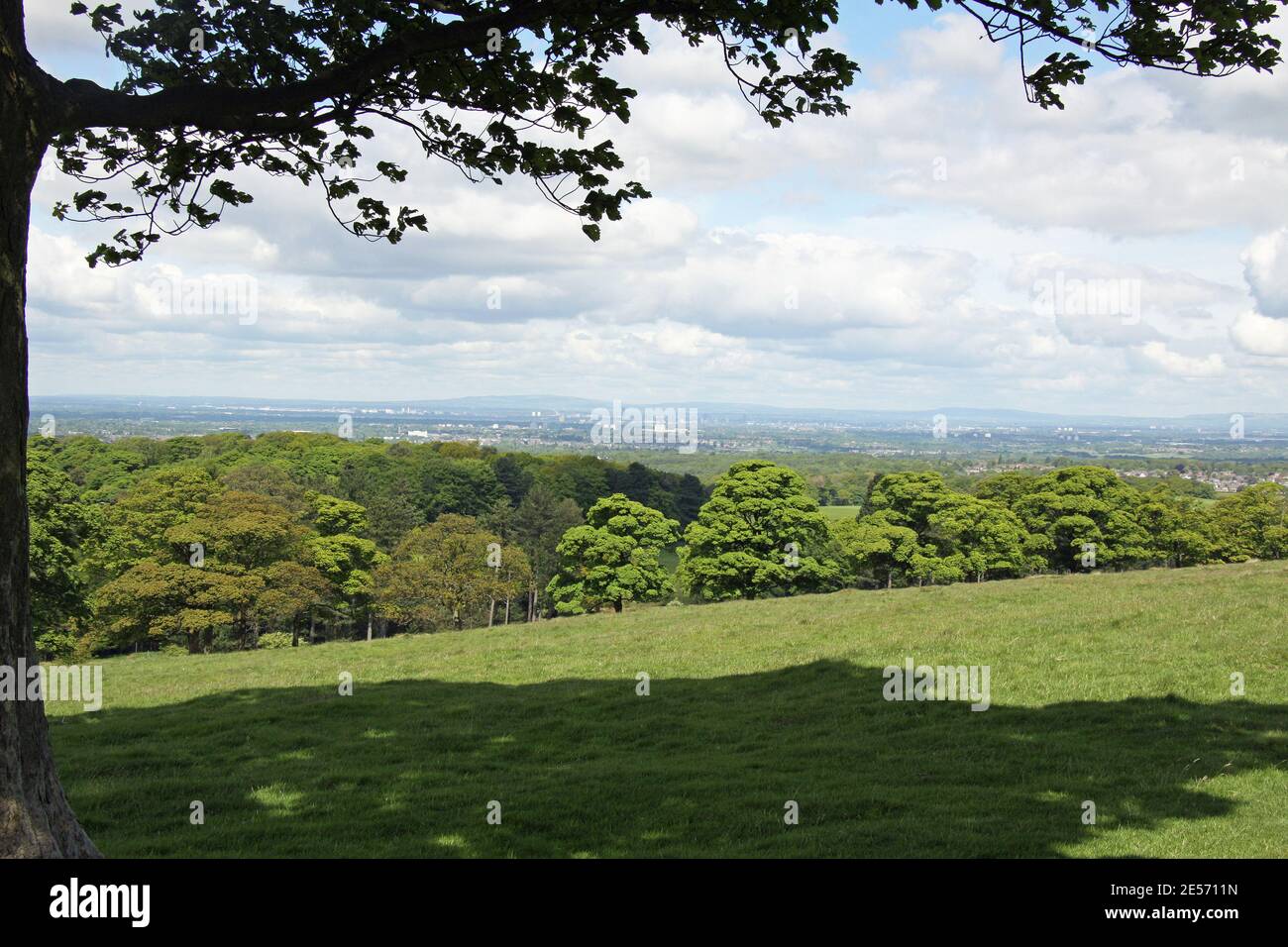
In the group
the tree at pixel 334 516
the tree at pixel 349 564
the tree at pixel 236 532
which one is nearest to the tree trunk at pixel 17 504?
the tree at pixel 236 532

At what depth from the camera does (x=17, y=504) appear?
20.1ft

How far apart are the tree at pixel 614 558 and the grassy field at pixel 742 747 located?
3552 centimetres

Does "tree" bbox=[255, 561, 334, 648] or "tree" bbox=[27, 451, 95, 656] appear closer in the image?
"tree" bbox=[27, 451, 95, 656]

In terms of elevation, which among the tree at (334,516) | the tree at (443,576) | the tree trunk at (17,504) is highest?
the tree trunk at (17,504)

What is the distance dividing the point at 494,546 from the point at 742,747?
153 feet

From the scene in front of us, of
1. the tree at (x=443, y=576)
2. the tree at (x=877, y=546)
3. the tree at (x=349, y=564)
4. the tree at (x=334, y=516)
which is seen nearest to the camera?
the tree at (x=443, y=576)

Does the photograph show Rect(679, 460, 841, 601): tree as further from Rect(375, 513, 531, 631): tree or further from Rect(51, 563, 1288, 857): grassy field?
Rect(51, 563, 1288, 857): grassy field

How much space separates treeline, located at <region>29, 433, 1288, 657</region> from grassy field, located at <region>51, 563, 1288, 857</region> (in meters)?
24.8

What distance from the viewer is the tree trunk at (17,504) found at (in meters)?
5.91

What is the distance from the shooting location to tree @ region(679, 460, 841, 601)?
53656 mm

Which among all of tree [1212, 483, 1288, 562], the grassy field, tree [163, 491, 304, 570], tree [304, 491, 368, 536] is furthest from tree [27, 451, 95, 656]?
tree [1212, 483, 1288, 562]

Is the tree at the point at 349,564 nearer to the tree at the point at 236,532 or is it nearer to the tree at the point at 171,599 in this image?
the tree at the point at 236,532
